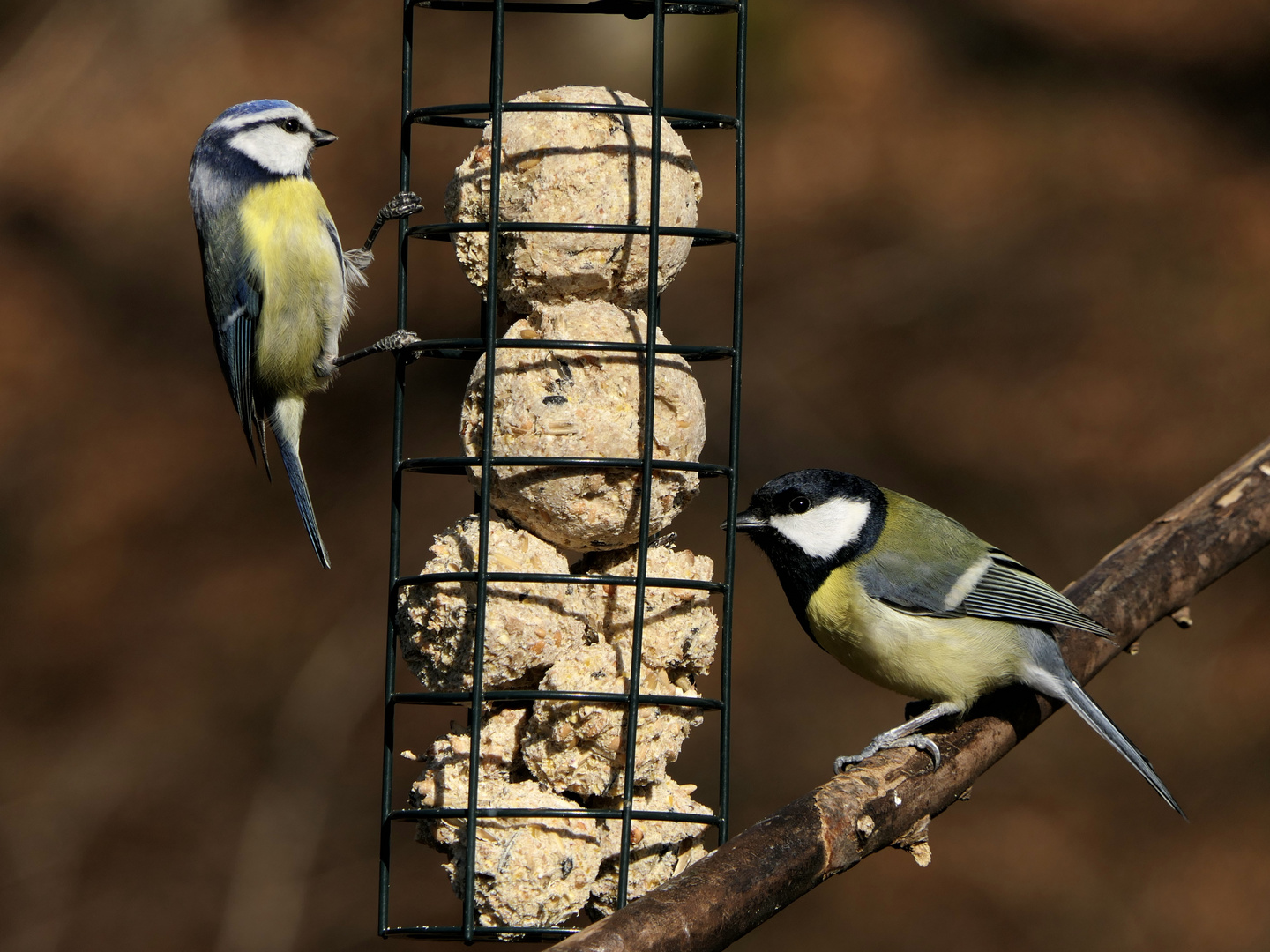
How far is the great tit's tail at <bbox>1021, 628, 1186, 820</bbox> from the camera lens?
3.74 metres

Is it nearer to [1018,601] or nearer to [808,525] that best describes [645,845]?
[808,525]

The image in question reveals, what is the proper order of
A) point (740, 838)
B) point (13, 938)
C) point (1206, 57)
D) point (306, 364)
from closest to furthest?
point (740, 838), point (306, 364), point (13, 938), point (1206, 57)

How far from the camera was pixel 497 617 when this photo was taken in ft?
9.52

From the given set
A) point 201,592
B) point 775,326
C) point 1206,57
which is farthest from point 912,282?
point 201,592

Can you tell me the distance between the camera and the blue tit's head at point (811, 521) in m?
3.77

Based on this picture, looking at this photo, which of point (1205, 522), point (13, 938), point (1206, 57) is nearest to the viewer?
point (1205, 522)

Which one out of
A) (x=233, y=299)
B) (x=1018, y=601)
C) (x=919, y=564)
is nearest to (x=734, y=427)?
(x=919, y=564)

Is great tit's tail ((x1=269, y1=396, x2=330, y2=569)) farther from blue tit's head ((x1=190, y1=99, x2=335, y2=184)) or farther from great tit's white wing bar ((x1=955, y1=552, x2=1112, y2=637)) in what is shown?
great tit's white wing bar ((x1=955, y1=552, x2=1112, y2=637))

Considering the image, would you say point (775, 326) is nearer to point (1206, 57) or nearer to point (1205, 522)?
point (1206, 57)

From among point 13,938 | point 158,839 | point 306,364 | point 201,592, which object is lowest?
point 13,938

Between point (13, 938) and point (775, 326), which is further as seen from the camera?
point (775, 326)

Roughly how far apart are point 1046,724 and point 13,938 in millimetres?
5270

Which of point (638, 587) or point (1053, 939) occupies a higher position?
point (638, 587)

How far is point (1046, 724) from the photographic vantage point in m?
7.57
